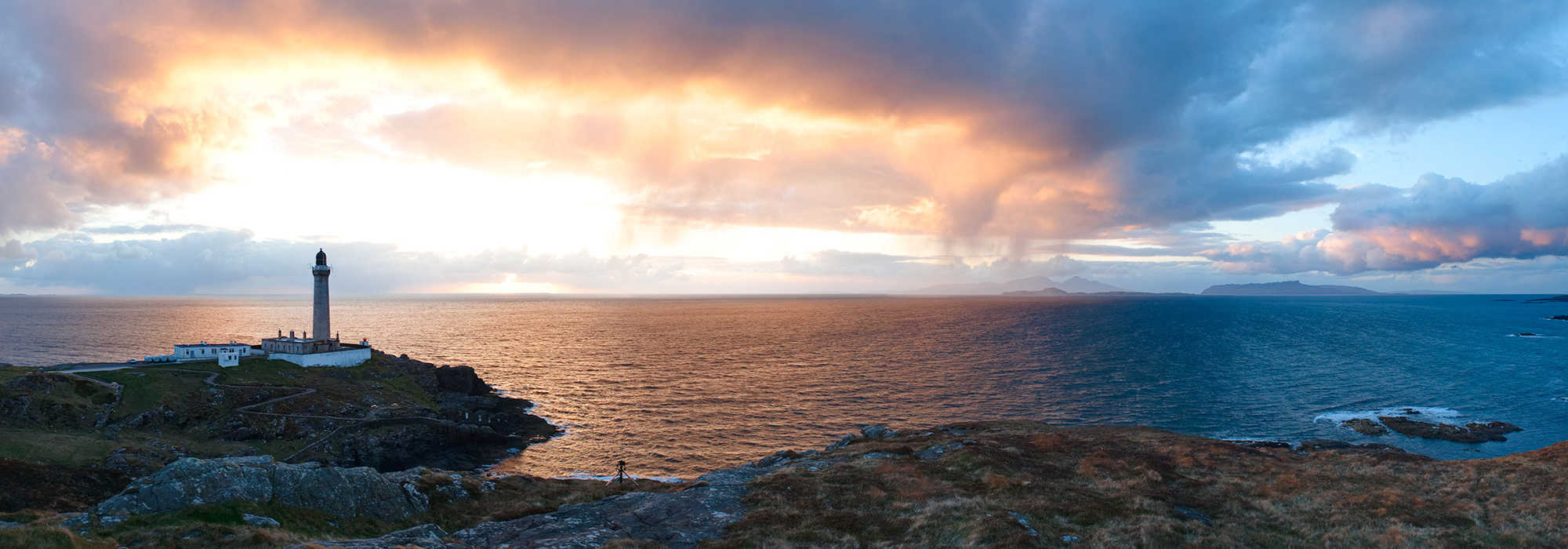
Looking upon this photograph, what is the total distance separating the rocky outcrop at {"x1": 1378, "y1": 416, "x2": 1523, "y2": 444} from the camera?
56844mm

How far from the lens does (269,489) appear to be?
29.0 metres

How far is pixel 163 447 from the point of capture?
153ft

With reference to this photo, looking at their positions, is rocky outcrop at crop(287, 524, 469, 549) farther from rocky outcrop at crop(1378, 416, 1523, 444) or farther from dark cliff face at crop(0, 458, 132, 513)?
rocky outcrop at crop(1378, 416, 1523, 444)

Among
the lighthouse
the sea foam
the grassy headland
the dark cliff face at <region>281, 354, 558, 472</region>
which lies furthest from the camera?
the lighthouse

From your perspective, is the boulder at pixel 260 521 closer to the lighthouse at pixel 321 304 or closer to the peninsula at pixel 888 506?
the peninsula at pixel 888 506

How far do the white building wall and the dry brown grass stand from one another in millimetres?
67488

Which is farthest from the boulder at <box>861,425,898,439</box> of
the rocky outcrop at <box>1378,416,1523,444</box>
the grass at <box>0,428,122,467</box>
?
the grass at <box>0,428,122,467</box>

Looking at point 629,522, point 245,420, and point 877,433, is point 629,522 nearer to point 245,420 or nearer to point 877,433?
point 877,433

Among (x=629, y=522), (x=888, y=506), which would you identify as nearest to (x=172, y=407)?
(x=629, y=522)

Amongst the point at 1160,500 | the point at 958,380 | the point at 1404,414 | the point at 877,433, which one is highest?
the point at 1160,500

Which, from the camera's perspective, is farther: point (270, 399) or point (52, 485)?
point (270, 399)

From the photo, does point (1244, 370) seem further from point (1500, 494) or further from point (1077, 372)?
point (1500, 494)

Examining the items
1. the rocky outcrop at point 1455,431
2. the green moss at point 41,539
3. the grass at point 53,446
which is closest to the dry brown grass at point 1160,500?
the green moss at point 41,539

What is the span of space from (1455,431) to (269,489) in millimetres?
94473
